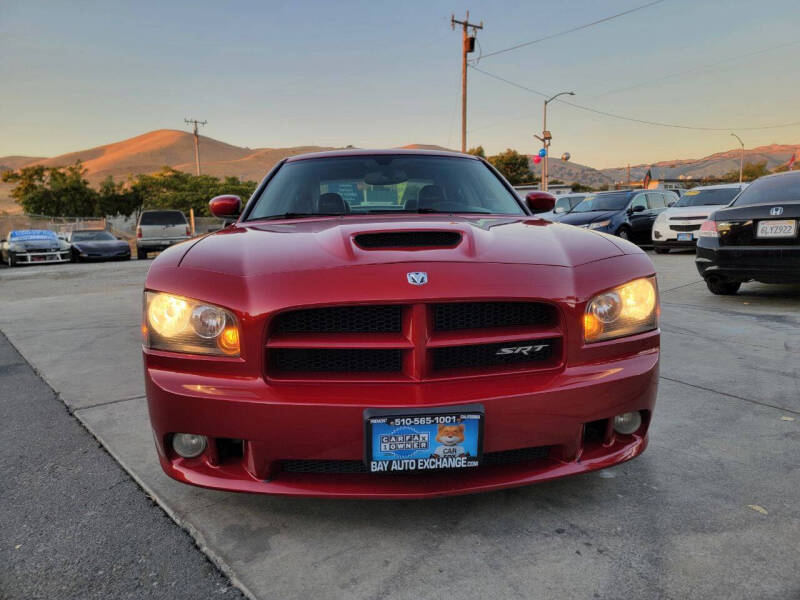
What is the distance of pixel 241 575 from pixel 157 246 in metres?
18.5

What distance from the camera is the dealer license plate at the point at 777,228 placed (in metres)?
5.63

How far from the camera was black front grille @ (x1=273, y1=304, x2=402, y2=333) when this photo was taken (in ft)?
5.85

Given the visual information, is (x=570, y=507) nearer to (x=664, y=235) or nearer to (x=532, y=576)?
(x=532, y=576)

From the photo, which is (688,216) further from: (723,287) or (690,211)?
(723,287)

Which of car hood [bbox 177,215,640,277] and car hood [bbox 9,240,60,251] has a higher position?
car hood [bbox 177,215,640,277]

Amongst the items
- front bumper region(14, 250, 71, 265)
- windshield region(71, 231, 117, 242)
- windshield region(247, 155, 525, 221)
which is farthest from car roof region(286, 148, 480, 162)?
windshield region(71, 231, 117, 242)

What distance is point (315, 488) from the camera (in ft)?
5.66

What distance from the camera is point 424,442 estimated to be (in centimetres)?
167

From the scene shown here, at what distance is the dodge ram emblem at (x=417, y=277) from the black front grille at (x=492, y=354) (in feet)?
0.74

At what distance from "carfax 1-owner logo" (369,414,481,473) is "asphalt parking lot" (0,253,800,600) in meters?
0.31

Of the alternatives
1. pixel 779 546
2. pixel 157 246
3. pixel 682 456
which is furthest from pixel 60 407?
pixel 157 246

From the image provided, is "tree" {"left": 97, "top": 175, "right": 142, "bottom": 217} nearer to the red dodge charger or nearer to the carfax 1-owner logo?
the red dodge charger

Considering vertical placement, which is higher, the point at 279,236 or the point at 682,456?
the point at 279,236

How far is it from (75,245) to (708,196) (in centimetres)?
1678
